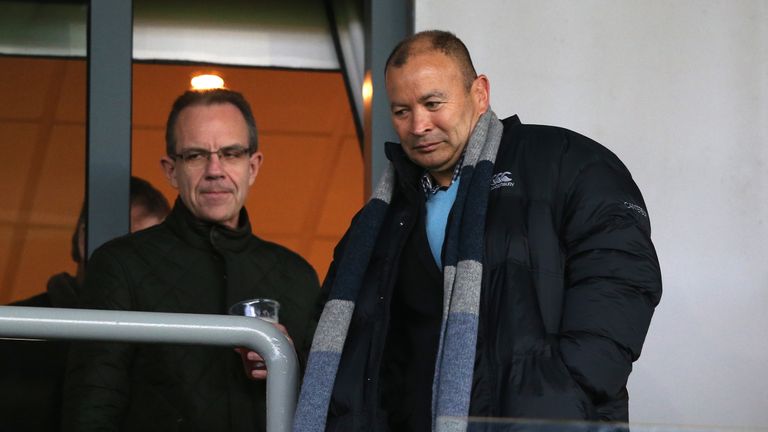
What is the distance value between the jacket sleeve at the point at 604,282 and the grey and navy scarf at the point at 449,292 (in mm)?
195

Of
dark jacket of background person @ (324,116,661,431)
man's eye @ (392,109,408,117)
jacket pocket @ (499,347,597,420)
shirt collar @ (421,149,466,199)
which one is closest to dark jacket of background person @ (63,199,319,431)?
dark jacket of background person @ (324,116,661,431)

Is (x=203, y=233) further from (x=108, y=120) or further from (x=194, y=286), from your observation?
(x=108, y=120)

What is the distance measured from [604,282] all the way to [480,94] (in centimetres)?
66

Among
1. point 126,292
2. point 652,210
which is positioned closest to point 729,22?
point 652,210

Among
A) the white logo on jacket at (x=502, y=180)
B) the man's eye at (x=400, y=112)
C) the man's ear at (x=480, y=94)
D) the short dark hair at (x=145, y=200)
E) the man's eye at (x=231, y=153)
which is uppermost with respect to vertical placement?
the man's ear at (x=480, y=94)

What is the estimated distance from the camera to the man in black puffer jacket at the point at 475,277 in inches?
115

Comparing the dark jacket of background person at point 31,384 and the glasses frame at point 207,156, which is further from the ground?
the glasses frame at point 207,156

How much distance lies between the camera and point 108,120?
4.93 metres

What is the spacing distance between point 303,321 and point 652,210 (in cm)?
165

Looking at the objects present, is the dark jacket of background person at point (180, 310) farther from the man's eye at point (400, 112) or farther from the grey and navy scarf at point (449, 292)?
the man's eye at point (400, 112)

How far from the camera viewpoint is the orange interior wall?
214 inches

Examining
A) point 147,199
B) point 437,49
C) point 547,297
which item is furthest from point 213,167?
point 147,199

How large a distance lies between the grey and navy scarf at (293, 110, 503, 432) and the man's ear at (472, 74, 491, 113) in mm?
40

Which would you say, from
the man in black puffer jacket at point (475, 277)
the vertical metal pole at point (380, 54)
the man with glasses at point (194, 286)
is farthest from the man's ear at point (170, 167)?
the vertical metal pole at point (380, 54)
